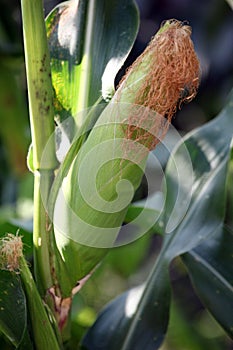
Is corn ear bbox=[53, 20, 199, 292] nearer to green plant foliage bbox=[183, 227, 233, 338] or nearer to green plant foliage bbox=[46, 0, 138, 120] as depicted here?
green plant foliage bbox=[46, 0, 138, 120]

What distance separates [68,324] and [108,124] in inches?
8.4

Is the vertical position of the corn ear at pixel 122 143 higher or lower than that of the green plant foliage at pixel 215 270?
higher

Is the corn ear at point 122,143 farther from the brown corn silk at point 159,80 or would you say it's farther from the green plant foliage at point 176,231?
→ the green plant foliage at point 176,231

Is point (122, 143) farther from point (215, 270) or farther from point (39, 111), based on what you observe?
point (215, 270)

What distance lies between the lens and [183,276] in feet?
6.34

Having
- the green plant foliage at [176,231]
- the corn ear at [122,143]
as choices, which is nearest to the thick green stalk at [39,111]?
the corn ear at [122,143]

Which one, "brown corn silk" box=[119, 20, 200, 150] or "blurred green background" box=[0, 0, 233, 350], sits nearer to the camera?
"brown corn silk" box=[119, 20, 200, 150]

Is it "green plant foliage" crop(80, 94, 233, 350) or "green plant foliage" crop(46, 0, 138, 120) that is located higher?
"green plant foliage" crop(46, 0, 138, 120)

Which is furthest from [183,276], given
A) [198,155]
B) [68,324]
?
[68,324]

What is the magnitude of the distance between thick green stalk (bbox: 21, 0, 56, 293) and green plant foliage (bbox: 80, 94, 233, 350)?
176 millimetres

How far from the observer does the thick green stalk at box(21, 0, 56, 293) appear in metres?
0.51

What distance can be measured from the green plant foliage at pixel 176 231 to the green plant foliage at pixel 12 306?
0.20 metres

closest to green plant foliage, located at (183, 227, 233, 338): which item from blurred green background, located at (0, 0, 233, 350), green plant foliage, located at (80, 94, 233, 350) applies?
green plant foliage, located at (80, 94, 233, 350)

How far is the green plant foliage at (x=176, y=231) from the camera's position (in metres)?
0.71
